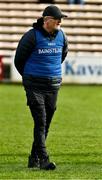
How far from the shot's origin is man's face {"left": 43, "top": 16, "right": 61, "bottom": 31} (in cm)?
816

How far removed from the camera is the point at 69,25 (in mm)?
32594

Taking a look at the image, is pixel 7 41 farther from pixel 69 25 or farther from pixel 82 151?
pixel 82 151

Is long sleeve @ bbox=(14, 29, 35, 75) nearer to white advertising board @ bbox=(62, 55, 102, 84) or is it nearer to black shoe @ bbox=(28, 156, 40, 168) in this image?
black shoe @ bbox=(28, 156, 40, 168)

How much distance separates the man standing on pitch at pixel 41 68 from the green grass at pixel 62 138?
36 cm

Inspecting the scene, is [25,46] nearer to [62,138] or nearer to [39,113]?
[39,113]

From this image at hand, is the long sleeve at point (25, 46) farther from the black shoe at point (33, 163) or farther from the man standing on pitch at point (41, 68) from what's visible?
the black shoe at point (33, 163)

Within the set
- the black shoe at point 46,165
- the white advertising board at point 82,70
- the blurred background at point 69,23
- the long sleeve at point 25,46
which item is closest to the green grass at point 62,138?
the black shoe at point 46,165

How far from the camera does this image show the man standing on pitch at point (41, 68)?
8250mm

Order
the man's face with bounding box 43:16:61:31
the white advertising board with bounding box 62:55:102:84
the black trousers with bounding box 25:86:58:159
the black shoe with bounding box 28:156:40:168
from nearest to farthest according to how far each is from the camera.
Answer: the man's face with bounding box 43:16:61:31
the black trousers with bounding box 25:86:58:159
the black shoe with bounding box 28:156:40:168
the white advertising board with bounding box 62:55:102:84

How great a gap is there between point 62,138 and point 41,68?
12.8 feet

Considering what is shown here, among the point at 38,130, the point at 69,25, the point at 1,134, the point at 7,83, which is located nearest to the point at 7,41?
the point at 69,25

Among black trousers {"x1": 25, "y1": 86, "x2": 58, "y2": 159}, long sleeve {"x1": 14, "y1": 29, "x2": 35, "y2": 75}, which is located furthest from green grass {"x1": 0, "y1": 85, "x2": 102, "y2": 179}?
long sleeve {"x1": 14, "y1": 29, "x2": 35, "y2": 75}

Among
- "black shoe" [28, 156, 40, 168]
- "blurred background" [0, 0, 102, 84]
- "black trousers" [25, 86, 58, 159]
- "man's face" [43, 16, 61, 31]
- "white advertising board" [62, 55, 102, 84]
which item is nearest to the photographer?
"man's face" [43, 16, 61, 31]

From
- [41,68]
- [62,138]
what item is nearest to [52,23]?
[41,68]
